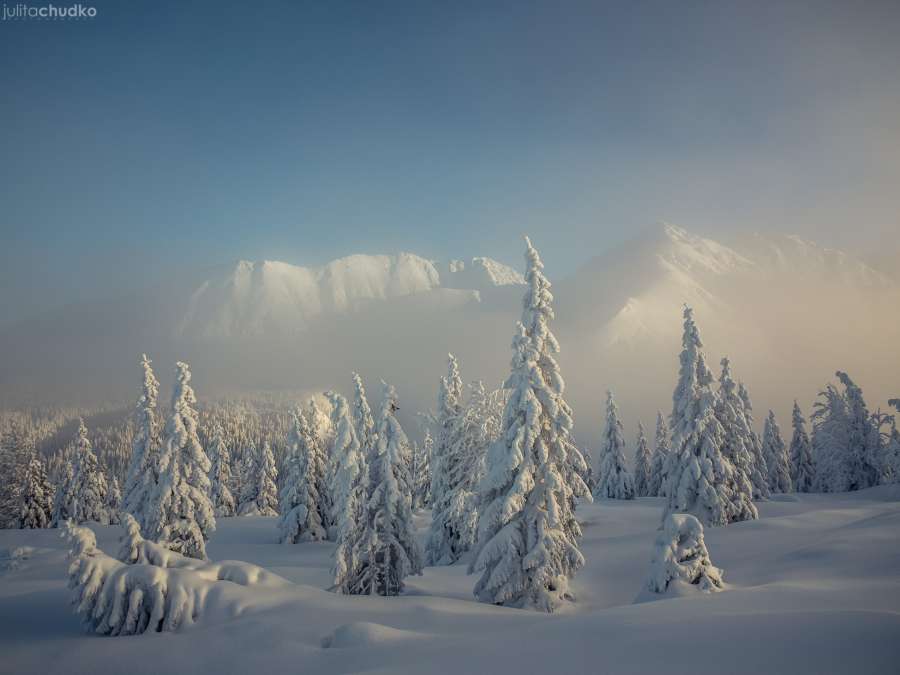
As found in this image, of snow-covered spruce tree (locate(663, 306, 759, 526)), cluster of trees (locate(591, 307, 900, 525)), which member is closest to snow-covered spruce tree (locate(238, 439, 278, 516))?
cluster of trees (locate(591, 307, 900, 525))

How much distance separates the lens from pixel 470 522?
93.3 feet

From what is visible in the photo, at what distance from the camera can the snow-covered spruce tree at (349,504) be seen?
63.4 ft

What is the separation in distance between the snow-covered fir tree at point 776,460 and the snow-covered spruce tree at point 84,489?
264 feet

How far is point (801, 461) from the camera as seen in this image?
63281mm

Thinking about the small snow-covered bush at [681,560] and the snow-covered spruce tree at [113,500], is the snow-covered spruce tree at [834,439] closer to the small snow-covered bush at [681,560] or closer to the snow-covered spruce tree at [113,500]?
the small snow-covered bush at [681,560]

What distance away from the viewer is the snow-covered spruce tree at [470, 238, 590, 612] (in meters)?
17.7

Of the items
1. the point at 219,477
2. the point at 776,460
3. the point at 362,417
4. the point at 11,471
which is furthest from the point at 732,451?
the point at 11,471

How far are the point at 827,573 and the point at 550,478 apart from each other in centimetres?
873

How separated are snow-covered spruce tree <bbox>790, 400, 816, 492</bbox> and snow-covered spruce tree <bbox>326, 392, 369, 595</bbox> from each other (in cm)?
6370

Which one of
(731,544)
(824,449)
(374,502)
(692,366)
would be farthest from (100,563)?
(824,449)

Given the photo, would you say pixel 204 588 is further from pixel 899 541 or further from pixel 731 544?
pixel 731 544

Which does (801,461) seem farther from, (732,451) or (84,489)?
(84,489)

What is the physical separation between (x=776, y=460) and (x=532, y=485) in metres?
56.7

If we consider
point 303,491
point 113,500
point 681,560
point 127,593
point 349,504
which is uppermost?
point 127,593
